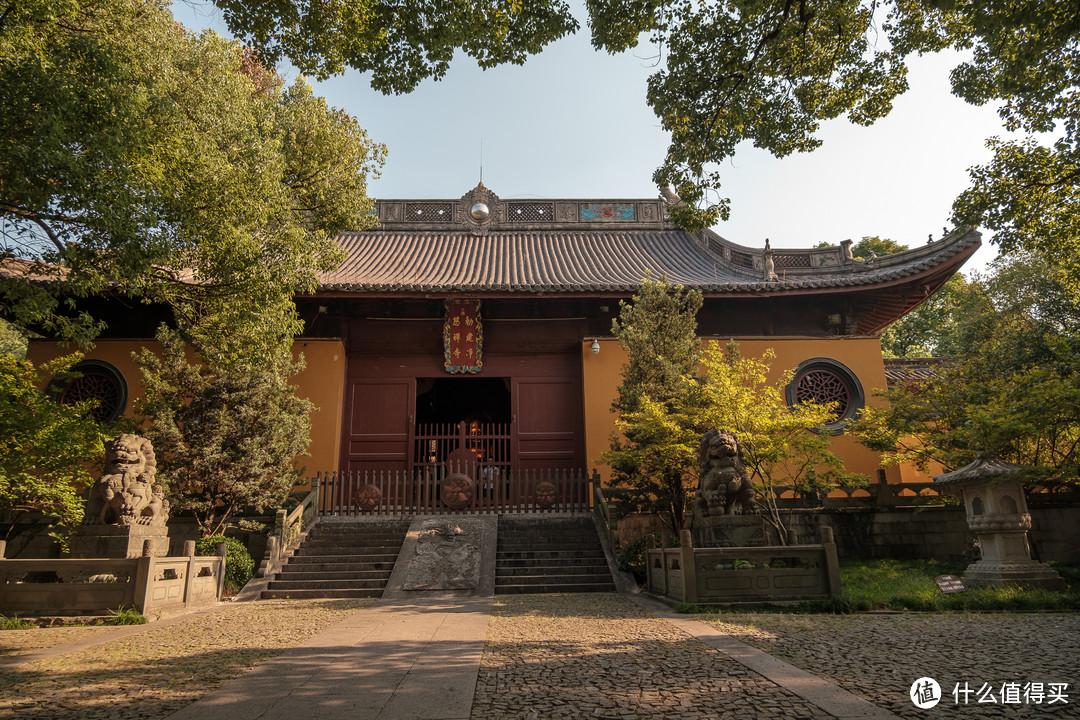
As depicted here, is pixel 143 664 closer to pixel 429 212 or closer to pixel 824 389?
pixel 824 389

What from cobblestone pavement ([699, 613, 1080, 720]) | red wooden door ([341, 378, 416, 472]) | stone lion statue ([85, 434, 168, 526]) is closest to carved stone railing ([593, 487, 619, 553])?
cobblestone pavement ([699, 613, 1080, 720])

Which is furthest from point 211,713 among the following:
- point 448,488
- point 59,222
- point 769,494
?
point 448,488

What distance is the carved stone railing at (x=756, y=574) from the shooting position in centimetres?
597

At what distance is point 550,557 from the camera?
346 inches

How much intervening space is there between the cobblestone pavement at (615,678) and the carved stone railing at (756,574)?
971mm

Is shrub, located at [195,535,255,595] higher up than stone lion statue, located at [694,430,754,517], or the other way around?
stone lion statue, located at [694,430,754,517]

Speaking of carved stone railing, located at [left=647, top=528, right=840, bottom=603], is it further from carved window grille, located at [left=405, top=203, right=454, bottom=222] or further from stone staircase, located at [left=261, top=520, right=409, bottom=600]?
carved window grille, located at [left=405, top=203, right=454, bottom=222]

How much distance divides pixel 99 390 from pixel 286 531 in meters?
5.81

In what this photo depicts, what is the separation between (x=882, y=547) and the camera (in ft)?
30.8

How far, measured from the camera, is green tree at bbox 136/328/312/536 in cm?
852

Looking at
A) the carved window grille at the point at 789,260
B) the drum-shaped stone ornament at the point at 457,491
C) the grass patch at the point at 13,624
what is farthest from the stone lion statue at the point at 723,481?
the carved window grille at the point at 789,260

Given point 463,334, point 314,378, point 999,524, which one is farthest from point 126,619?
point 999,524

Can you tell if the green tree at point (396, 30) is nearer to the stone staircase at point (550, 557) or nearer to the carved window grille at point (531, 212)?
the stone staircase at point (550, 557)

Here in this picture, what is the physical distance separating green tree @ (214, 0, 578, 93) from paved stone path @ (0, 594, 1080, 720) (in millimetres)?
4659
